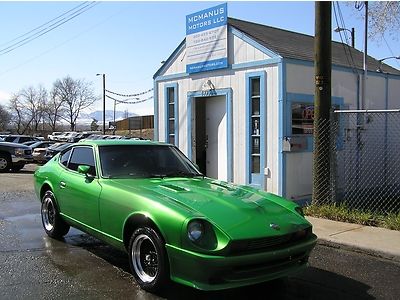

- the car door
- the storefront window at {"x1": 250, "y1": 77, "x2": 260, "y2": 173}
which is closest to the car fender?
the car door

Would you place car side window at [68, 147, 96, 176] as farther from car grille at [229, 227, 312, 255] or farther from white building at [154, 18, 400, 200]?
white building at [154, 18, 400, 200]

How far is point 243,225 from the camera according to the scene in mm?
4309

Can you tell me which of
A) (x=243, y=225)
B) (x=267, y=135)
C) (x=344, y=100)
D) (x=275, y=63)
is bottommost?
(x=243, y=225)

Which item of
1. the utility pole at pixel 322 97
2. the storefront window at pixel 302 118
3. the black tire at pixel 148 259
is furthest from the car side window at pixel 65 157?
the storefront window at pixel 302 118

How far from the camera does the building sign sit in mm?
10969

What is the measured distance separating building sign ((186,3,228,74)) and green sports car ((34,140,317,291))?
17.4 feet

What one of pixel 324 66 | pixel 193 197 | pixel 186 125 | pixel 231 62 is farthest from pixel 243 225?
pixel 186 125

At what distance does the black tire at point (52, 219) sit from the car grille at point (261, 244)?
3.47 meters

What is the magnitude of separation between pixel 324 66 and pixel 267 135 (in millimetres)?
2121

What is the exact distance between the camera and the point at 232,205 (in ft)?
15.2

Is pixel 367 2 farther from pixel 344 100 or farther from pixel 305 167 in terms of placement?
pixel 305 167

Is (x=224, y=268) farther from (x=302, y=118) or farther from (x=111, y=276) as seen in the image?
(x=302, y=118)

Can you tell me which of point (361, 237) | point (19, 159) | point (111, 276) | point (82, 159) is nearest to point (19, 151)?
point (19, 159)

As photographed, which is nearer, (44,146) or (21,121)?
(44,146)
